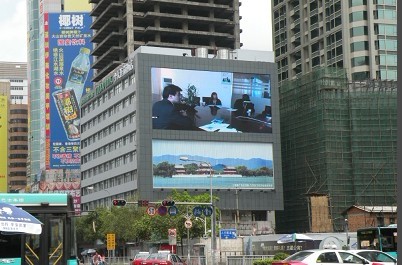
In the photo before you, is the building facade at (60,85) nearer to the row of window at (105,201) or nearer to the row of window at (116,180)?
the row of window at (105,201)

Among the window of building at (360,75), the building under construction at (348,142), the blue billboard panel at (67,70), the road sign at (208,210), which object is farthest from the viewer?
the blue billboard panel at (67,70)

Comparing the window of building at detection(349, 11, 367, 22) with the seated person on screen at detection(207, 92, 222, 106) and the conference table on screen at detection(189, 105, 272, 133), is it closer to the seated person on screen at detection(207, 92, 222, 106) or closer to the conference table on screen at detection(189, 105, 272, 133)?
the conference table on screen at detection(189, 105, 272, 133)

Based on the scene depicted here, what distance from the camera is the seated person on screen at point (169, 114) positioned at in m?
111

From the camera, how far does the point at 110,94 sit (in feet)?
415

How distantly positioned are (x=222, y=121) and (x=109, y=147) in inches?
Answer: 813

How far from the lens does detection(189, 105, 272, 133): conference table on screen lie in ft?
370

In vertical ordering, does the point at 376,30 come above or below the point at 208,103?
above

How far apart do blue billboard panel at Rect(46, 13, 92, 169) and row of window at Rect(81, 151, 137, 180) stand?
106 ft

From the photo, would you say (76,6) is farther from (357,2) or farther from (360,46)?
(360,46)

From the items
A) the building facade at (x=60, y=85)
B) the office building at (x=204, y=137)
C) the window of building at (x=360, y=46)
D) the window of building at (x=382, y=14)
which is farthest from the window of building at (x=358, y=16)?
the building facade at (x=60, y=85)

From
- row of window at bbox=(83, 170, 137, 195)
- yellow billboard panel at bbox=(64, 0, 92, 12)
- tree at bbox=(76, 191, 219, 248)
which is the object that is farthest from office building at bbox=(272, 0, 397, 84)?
yellow billboard panel at bbox=(64, 0, 92, 12)

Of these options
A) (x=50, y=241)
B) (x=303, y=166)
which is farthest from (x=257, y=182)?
(x=50, y=241)

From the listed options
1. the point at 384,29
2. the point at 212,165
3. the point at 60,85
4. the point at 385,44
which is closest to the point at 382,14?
the point at 384,29

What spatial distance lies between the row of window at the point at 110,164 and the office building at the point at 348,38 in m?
35.6
